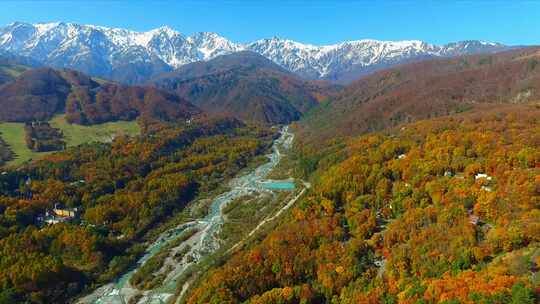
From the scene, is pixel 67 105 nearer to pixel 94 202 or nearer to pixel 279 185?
pixel 94 202

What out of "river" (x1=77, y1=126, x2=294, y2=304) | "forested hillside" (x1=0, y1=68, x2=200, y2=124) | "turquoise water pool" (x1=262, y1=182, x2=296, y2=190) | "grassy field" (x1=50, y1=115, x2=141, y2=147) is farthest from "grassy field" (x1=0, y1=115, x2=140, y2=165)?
"turquoise water pool" (x1=262, y1=182, x2=296, y2=190)

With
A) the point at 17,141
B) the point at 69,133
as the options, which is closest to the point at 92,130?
the point at 69,133

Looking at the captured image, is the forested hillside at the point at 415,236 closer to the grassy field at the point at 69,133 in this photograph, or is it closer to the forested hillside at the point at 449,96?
the forested hillside at the point at 449,96

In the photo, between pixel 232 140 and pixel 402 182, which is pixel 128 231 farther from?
pixel 232 140

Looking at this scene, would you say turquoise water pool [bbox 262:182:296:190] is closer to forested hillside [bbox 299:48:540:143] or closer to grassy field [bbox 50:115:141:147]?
forested hillside [bbox 299:48:540:143]

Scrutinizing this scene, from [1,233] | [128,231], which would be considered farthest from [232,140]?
[1,233]

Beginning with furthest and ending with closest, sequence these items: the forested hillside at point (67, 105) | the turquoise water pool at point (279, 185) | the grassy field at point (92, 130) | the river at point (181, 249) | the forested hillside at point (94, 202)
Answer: the forested hillside at point (67, 105), the grassy field at point (92, 130), the turquoise water pool at point (279, 185), the forested hillside at point (94, 202), the river at point (181, 249)

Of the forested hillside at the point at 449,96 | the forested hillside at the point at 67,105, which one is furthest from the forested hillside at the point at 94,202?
the forested hillside at the point at 449,96
